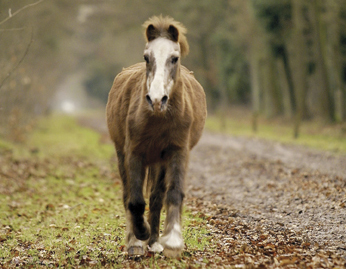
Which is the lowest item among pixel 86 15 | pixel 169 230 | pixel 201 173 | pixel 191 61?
pixel 201 173

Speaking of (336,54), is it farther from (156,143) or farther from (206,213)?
(156,143)

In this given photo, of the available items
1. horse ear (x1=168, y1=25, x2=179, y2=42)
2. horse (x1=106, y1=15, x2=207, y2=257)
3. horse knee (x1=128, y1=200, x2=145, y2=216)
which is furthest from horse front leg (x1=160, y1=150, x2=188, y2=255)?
horse ear (x1=168, y1=25, x2=179, y2=42)

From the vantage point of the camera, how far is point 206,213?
7301 mm

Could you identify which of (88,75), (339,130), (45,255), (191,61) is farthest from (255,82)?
(88,75)

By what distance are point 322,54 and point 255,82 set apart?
9480 millimetres

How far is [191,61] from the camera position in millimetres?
36906

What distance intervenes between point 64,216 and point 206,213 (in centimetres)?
257

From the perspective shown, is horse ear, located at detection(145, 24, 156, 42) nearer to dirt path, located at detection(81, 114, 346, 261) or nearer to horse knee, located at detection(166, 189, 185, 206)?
horse knee, located at detection(166, 189, 185, 206)

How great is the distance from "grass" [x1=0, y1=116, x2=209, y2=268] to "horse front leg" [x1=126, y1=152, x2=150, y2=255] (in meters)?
0.23

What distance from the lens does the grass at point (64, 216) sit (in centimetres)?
550

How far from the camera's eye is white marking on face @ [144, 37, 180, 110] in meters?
4.37

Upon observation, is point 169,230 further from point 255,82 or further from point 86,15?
point 86,15

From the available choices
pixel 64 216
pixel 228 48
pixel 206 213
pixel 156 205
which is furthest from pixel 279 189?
pixel 228 48

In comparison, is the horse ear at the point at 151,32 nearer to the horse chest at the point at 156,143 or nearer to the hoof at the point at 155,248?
the horse chest at the point at 156,143
